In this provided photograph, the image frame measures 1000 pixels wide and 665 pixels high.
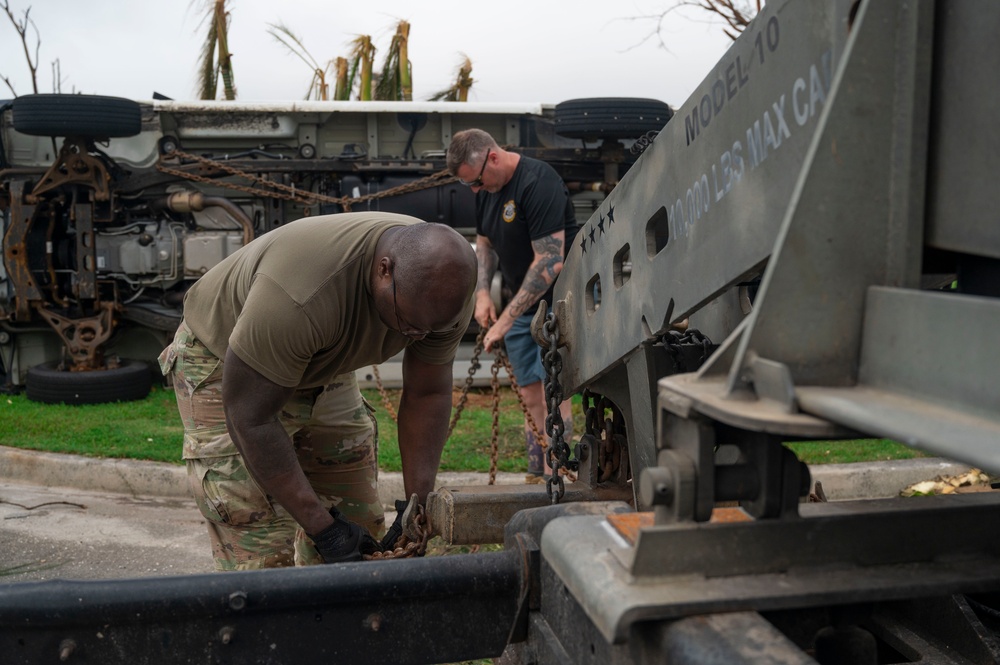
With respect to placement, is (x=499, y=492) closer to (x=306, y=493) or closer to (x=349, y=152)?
(x=306, y=493)

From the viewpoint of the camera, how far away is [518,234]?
5.43 meters

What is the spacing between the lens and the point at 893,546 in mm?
1514

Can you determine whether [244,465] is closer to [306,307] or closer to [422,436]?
[422,436]

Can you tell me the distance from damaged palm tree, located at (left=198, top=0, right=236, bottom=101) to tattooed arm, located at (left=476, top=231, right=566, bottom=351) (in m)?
8.28

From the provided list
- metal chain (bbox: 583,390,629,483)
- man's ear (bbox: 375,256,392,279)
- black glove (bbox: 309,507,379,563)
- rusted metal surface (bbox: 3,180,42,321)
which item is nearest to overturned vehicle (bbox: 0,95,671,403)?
rusted metal surface (bbox: 3,180,42,321)

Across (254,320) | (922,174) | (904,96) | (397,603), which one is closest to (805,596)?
(922,174)

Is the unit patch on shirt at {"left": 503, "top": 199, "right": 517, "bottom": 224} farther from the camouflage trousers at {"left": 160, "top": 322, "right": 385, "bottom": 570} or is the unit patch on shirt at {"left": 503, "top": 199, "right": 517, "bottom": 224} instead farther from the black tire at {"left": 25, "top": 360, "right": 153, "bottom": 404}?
the black tire at {"left": 25, "top": 360, "right": 153, "bottom": 404}

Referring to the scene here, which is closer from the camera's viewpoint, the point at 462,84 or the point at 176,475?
the point at 176,475

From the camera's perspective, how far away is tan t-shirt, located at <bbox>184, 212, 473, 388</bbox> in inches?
109

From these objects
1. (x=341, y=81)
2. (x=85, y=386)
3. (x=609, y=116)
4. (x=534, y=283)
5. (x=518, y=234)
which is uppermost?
(x=341, y=81)

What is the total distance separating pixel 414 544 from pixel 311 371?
0.69 m

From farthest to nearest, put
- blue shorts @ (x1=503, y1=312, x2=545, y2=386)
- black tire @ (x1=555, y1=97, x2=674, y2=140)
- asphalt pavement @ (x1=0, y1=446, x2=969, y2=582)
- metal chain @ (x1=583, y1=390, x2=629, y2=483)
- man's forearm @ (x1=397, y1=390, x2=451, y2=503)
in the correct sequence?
1. black tire @ (x1=555, y1=97, x2=674, y2=140)
2. blue shorts @ (x1=503, y1=312, x2=545, y2=386)
3. asphalt pavement @ (x1=0, y1=446, x2=969, y2=582)
4. man's forearm @ (x1=397, y1=390, x2=451, y2=503)
5. metal chain @ (x1=583, y1=390, x2=629, y2=483)

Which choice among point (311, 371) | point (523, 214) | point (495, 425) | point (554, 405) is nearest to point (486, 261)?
point (523, 214)

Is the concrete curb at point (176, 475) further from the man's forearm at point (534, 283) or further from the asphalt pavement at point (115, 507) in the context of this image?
the man's forearm at point (534, 283)
